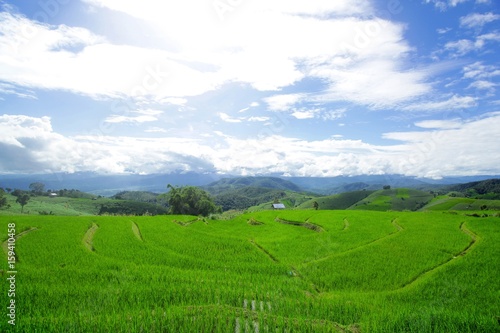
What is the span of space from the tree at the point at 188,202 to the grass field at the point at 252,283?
58.0 metres

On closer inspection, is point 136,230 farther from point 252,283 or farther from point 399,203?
point 399,203

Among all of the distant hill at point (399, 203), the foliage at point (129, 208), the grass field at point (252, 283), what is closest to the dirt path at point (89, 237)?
the grass field at point (252, 283)

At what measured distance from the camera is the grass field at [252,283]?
31.0 feet

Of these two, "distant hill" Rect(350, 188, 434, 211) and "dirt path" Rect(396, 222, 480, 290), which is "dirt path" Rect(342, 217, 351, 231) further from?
"distant hill" Rect(350, 188, 434, 211)

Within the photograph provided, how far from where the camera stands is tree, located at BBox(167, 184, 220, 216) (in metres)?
83.5

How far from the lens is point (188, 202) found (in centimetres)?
8406

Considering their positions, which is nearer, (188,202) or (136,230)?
(136,230)

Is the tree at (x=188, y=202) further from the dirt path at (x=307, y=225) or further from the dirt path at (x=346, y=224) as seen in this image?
the dirt path at (x=346, y=224)

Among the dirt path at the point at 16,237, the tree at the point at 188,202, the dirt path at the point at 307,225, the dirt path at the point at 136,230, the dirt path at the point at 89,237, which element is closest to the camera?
the dirt path at the point at 16,237

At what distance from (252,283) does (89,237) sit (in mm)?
16407

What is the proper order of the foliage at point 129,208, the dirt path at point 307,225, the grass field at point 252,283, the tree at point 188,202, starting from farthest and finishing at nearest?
the foliage at point 129,208
the tree at point 188,202
the dirt path at point 307,225
the grass field at point 252,283

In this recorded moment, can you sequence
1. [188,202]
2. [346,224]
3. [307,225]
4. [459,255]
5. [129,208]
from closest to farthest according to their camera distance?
[459,255], [346,224], [307,225], [188,202], [129,208]

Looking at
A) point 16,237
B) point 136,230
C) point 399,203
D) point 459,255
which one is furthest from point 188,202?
point 399,203

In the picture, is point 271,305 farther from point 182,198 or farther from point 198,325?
point 182,198
